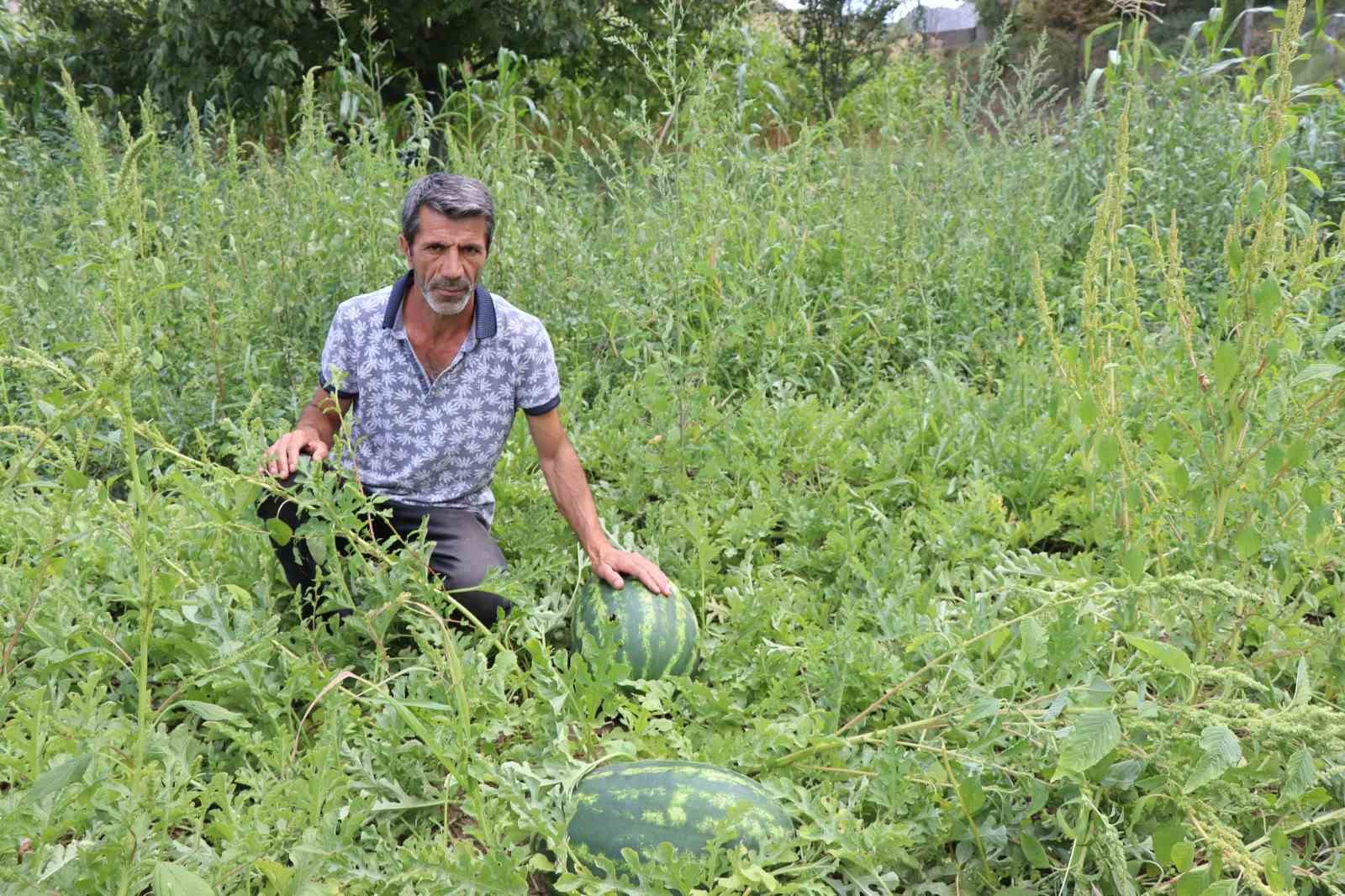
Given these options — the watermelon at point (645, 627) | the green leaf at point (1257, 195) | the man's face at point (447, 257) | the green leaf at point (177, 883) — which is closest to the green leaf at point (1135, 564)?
the green leaf at point (1257, 195)

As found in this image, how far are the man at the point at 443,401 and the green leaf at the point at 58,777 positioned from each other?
1.51 meters

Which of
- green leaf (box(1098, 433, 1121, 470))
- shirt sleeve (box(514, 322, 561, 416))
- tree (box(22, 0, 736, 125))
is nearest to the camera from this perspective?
green leaf (box(1098, 433, 1121, 470))

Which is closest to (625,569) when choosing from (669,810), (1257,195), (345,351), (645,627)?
(645,627)

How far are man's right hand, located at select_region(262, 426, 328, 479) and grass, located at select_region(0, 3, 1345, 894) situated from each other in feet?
0.37

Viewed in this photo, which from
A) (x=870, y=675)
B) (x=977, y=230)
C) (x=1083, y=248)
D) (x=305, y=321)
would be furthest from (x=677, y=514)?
(x=1083, y=248)

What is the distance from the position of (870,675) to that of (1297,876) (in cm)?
103

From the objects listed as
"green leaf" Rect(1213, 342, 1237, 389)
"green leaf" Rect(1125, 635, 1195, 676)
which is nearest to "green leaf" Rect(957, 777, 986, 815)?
"green leaf" Rect(1125, 635, 1195, 676)

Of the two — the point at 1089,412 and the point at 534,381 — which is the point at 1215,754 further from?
the point at 534,381

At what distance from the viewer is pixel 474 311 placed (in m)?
3.43

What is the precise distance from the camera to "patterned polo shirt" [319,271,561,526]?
3.40 meters

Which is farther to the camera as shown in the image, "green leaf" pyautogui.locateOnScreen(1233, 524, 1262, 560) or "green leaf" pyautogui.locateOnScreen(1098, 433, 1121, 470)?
"green leaf" pyautogui.locateOnScreen(1098, 433, 1121, 470)

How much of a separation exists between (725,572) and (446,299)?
4.25 ft

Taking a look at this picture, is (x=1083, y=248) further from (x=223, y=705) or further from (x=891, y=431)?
(x=223, y=705)

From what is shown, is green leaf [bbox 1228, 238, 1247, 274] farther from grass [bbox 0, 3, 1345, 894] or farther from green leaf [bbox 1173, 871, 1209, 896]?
green leaf [bbox 1173, 871, 1209, 896]
